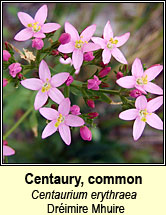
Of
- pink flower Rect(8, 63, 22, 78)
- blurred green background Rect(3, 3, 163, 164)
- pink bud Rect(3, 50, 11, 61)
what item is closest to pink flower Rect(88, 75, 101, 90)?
pink flower Rect(8, 63, 22, 78)

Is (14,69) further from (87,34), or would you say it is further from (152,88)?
(152,88)

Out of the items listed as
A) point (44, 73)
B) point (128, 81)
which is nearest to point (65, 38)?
point (44, 73)

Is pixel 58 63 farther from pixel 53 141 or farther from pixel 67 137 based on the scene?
pixel 53 141

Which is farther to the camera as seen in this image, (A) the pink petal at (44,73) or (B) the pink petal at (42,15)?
(B) the pink petal at (42,15)

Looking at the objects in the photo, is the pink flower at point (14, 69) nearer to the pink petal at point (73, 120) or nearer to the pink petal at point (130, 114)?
the pink petal at point (73, 120)

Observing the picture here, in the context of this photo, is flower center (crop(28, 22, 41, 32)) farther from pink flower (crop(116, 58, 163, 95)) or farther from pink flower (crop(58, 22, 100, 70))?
pink flower (crop(116, 58, 163, 95))

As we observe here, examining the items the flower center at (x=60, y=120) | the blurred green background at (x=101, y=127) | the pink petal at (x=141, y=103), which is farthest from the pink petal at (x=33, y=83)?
the blurred green background at (x=101, y=127)
